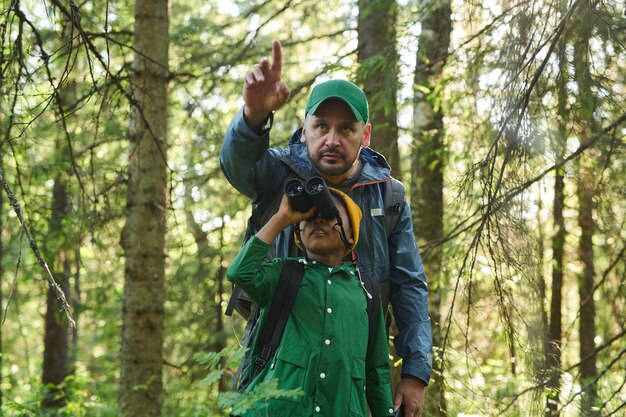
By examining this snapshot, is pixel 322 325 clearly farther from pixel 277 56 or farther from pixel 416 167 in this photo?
pixel 416 167

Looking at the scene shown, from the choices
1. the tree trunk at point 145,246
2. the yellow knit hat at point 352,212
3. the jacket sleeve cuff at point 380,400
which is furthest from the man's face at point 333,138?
the tree trunk at point 145,246

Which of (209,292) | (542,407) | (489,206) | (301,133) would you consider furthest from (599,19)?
(209,292)

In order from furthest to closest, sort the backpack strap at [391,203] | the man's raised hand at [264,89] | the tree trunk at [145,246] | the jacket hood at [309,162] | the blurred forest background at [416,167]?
the tree trunk at [145,246] < the blurred forest background at [416,167] < the backpack strap at [391,203] < the jacket hood at [309,162] < the man's raised hand at [264,89]

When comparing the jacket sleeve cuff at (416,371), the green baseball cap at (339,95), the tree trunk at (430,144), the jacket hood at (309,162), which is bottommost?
the jacket sleeve cuff at (416,371)

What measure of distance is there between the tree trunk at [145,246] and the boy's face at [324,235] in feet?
13.9

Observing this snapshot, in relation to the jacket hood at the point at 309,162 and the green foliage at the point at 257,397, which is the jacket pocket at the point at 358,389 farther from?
the jacket hood at the point at 309,162

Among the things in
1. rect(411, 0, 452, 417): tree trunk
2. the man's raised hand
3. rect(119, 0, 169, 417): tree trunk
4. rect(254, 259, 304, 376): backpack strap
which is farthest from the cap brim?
rect(119, 0, 169, 417): tree trunk

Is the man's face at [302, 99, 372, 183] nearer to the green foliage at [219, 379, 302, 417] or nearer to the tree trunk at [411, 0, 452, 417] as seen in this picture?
the green foliage at [219, 379, 302, 417]

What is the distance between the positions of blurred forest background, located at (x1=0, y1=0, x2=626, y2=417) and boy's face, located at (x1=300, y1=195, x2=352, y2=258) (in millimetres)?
598

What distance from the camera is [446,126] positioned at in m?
7.52

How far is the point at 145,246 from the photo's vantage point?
7.14 meters

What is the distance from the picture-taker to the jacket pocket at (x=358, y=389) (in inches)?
114

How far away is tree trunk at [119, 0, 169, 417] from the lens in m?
7.07

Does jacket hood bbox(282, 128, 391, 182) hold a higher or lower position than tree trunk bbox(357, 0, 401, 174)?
lower
